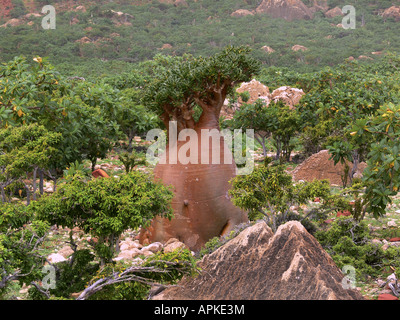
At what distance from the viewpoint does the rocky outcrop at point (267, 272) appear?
18.9ft

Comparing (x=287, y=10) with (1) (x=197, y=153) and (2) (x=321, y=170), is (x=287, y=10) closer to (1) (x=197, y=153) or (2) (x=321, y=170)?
(2) (x=321, y=170)

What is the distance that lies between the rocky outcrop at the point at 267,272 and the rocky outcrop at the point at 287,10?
238 ft

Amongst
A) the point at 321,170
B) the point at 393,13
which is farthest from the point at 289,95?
the point at 393,13

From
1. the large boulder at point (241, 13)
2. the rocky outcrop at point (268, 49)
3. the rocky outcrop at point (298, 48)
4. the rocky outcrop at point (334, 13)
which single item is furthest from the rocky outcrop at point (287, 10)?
the rocky outcrop at point (268, 49)

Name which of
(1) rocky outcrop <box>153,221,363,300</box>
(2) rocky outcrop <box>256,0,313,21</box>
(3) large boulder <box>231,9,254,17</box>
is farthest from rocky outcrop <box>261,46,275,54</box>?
(1) rocky outcrop <box>153,221,363,300</box>

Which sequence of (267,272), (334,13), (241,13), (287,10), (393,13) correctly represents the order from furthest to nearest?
(241,13) → (287,10) → (334,13) → (393,13) → (267,272)

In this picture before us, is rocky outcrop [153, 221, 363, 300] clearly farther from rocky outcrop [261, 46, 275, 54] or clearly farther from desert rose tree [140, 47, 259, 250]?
rocky outcrop [261, 46, 275, 54]

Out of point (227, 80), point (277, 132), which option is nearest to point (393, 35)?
point (277, 132)

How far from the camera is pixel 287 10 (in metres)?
74.9

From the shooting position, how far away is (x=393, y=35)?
204 ft

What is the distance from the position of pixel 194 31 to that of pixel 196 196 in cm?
5890

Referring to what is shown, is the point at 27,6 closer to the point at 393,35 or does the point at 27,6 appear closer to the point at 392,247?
the point at 393,35

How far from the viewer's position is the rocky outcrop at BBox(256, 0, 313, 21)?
7456cm

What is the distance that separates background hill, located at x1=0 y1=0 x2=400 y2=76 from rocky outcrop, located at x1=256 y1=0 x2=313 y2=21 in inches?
5.7
